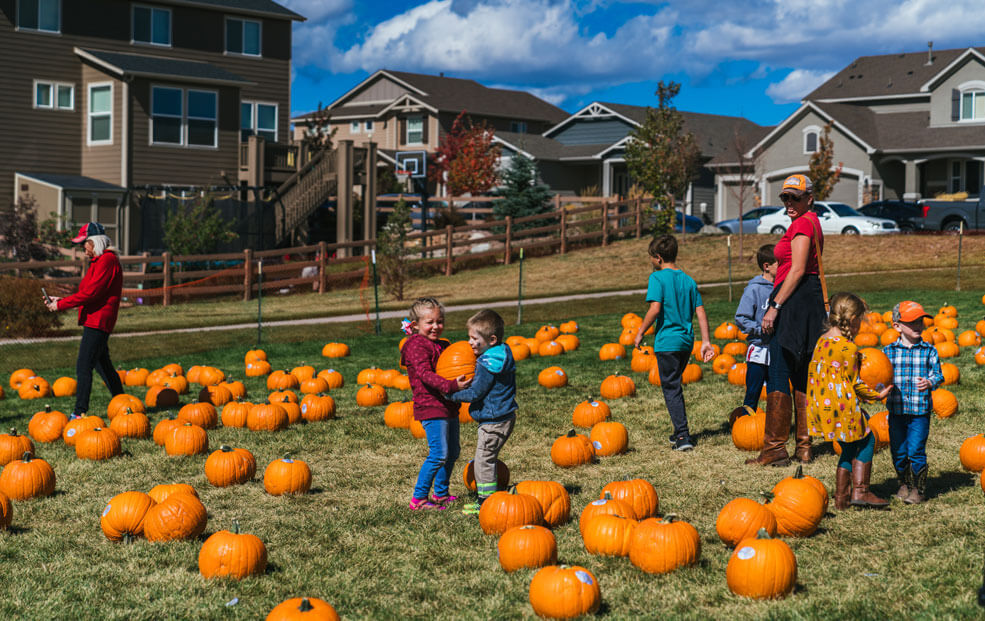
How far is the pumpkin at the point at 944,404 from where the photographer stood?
870 centimetres

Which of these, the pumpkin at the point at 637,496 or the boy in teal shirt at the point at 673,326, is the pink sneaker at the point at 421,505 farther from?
the boy in teal shirt at the point at 673,326

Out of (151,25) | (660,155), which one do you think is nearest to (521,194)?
(660,155)

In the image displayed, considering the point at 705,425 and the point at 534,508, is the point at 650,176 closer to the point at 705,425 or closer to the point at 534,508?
the point at 705,425

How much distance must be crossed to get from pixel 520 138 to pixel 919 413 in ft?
162

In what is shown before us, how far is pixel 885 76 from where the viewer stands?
5103 cm

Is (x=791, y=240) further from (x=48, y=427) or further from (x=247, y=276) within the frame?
(x=247, y=276)

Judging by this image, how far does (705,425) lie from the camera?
905cm

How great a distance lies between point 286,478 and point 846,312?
3.87 meters

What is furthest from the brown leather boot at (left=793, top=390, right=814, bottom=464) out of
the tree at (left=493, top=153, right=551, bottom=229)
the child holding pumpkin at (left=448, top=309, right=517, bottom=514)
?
the tree at (left=493, top=153, right=551, bottom=229)

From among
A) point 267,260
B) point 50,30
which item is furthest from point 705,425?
point 50,30

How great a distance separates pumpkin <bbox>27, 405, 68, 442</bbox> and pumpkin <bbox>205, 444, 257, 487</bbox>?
2500 mm

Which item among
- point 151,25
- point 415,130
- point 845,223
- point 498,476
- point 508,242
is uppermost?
point 415,130

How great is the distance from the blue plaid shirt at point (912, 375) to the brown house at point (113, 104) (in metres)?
28.5

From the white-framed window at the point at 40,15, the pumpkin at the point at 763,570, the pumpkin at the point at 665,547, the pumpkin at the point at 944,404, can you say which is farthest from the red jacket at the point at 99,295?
the white-framed window at the point at 40,15
